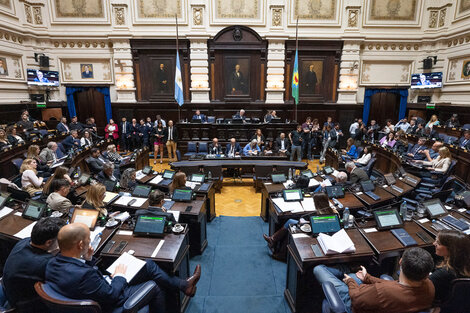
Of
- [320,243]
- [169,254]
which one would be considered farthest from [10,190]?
[320,243]

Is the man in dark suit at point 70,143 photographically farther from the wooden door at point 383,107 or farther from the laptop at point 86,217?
the wooden door at point 383,107

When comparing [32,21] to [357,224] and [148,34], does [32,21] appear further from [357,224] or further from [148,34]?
[357,224]

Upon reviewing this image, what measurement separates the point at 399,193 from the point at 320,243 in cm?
269

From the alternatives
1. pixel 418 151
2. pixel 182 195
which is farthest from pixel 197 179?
pixel 418 151

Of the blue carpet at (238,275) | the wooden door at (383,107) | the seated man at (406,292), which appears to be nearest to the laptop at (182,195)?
the blue carpet at (238,275)

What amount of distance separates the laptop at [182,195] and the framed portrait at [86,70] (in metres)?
11.3

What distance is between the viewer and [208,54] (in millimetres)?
12789

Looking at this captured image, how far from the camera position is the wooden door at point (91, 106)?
14016 mm

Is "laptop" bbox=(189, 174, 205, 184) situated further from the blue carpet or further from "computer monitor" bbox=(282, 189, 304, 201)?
"computer monitor" bbox=(282, 189, 304, 201)

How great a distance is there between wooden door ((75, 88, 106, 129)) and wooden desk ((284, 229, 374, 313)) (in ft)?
44.4

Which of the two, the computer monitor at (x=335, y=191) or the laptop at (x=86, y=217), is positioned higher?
the laptop at (x=86, y=217)

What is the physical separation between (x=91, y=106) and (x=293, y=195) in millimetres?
13203

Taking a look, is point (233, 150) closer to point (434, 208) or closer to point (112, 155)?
point (112, 155)

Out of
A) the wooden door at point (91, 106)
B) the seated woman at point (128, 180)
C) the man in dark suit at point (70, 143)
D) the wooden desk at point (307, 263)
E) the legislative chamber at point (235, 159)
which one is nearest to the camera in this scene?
the legislative chamber at point (235, 159)
